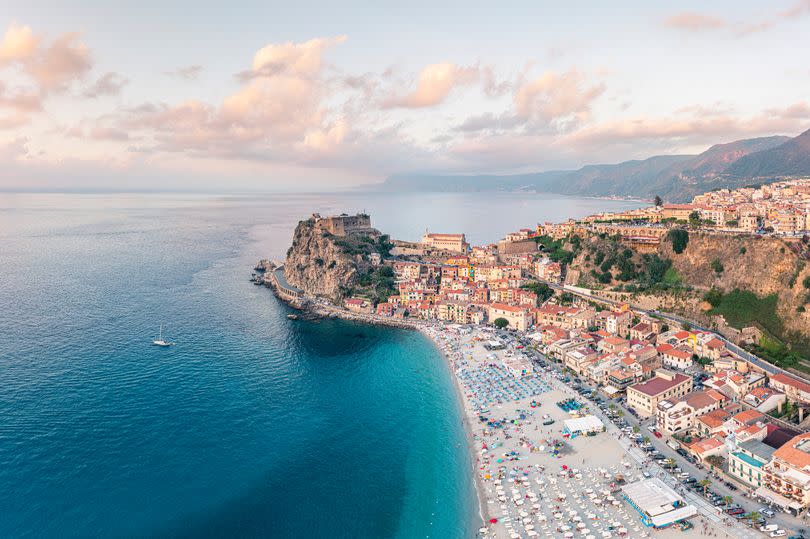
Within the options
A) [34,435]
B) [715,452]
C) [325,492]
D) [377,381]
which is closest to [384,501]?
[325,492]

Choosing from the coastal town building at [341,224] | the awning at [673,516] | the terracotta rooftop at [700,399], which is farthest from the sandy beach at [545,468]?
the coastal town building at [341,224]

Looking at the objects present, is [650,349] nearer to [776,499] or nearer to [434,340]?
[776,499]

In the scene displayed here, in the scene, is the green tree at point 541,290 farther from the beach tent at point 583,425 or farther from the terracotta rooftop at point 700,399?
the beach tent at point 583,425

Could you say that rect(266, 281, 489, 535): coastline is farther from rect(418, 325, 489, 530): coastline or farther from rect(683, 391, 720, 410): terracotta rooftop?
rect(683, 391, 720, 410): terracotta rooftop

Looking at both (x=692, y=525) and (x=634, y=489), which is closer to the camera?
(x=692, y=525)

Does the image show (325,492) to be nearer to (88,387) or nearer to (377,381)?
(377,381)
